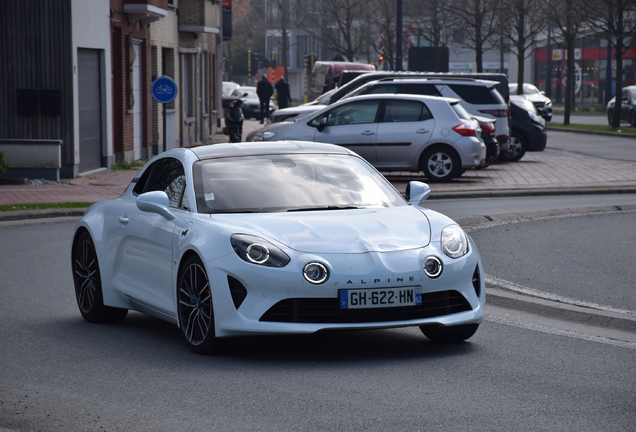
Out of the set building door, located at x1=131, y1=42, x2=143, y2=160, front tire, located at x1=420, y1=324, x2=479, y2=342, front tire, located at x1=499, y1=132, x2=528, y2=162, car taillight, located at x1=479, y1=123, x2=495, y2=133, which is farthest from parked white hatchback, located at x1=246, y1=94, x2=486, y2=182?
front tire, located at x1=420, y1=324, x2=479, y2=342

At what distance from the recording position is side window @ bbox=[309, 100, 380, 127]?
20.2 m

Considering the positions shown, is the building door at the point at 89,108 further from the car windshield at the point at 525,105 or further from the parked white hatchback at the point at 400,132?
the car windshield at the point at 525,105

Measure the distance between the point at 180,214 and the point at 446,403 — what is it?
236cm

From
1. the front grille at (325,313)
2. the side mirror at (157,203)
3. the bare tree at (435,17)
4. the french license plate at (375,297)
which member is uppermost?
the bare tree at (435,17)

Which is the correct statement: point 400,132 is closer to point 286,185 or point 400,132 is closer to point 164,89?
point 164,89

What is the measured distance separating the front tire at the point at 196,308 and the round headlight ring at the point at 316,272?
0.58 metres

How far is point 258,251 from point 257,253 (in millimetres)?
13

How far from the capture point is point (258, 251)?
6223 millimetres

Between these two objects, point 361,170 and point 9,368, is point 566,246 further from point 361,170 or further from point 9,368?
point 9,368

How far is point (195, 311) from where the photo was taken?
654 centimetres

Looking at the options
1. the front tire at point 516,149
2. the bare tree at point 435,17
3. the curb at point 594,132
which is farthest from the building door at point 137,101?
the bare tree at point 435,17

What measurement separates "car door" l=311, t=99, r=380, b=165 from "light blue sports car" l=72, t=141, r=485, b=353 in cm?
1230

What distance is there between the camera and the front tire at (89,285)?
310 inches

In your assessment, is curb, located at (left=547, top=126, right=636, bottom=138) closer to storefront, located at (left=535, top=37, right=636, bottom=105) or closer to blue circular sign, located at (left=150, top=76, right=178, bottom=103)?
blue circular sign, located at (left=150, top=76, right=178, bottom=103)
